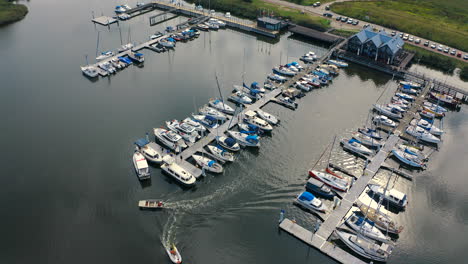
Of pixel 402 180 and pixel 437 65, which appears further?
pixel 437 65

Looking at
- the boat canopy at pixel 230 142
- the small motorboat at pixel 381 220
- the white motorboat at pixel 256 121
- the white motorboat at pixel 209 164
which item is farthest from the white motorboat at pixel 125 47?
the small motorboat at pixel 381 220

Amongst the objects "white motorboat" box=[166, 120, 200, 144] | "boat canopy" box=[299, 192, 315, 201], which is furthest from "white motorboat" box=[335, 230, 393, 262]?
"white motorboat" box=[166, 120, 200, 144]

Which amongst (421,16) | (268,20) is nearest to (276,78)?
(268,20)

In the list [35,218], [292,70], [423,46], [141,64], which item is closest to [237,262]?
[35,218]

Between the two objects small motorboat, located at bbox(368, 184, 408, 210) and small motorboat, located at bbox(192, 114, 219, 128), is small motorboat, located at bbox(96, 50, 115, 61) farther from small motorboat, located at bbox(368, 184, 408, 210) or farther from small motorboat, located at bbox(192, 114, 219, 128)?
small motorboat, located at bbox(368, 184, 408, 210)

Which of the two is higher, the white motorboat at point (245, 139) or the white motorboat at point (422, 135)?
the white motorboat at point (422, 135)

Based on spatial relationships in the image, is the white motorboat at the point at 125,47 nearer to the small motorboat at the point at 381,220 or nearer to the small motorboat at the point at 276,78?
the small motorboat at the point at 276,78

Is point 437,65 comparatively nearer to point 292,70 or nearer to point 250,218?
point 292,70

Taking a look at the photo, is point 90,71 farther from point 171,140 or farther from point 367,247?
point 367,247
